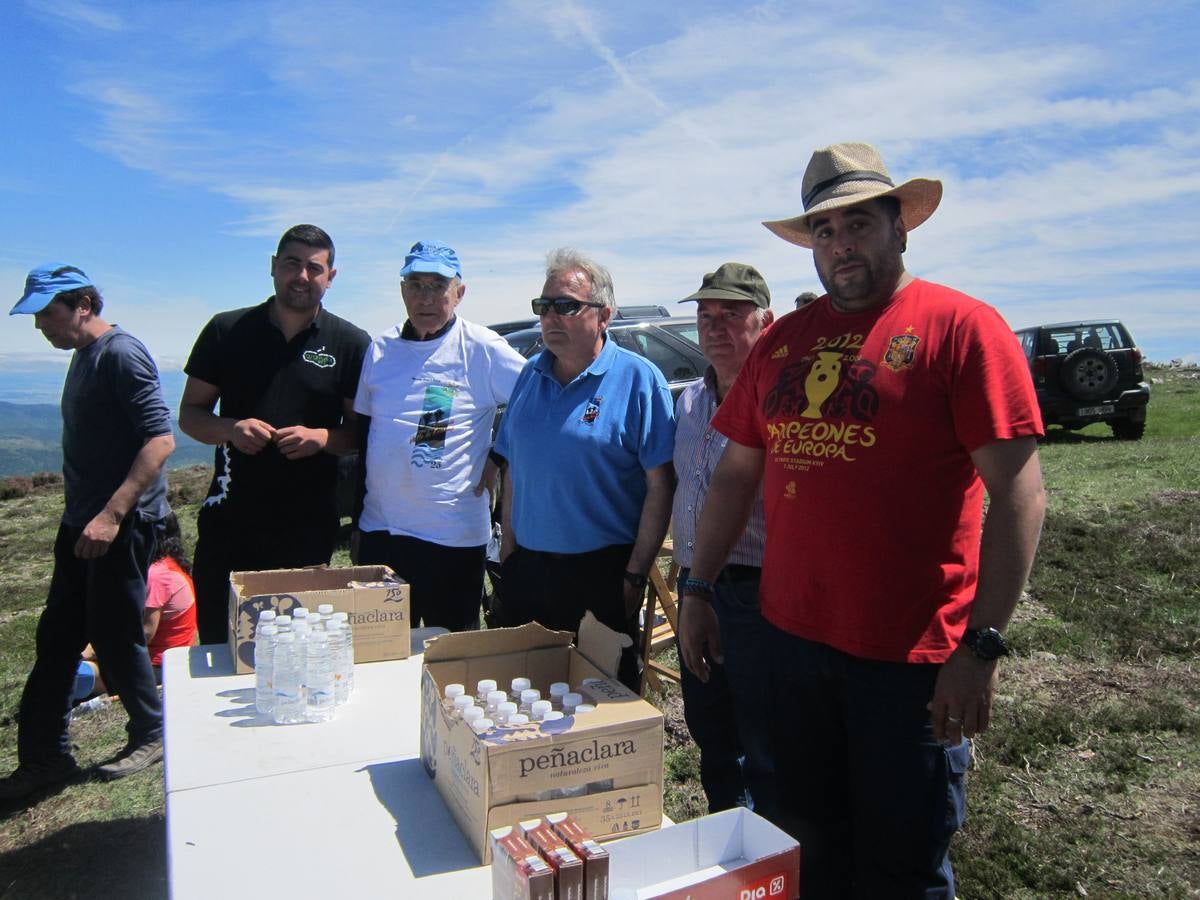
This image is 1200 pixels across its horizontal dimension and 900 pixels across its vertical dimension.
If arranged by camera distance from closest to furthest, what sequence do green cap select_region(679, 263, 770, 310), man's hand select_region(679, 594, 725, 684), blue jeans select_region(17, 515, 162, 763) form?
man's hand select_region(679, 594, 725, 684), green cap select_region(679, 263, 770, 310), blue jeans select_region(17, 515, 162, 763)

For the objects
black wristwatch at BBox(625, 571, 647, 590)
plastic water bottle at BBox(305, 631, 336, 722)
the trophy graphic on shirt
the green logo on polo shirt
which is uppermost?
the green logo on polo shirt

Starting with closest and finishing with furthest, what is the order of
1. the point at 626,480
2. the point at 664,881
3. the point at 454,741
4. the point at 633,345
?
the point at 664,881, the point at 454,741, the point at 626,480, the point at 633,345

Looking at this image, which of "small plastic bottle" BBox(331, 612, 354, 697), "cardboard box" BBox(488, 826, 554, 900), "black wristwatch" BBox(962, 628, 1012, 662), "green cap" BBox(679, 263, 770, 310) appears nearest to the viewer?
"cardboard box" BBox(488, 826, 554, 900)

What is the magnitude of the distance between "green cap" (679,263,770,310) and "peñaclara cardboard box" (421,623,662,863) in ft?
4.32

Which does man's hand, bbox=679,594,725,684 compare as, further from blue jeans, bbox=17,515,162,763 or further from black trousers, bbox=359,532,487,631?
blue jeans, bbox=17,515,162,763

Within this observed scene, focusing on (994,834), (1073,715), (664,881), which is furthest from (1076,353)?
(664,881)

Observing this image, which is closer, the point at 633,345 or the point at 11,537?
the point at 633,345

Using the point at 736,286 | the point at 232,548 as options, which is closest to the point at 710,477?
the point at 736,286

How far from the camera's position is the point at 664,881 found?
1.33 m

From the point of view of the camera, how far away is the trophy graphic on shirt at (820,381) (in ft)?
6.23

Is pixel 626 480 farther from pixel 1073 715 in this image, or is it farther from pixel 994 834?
pixel 1073 715

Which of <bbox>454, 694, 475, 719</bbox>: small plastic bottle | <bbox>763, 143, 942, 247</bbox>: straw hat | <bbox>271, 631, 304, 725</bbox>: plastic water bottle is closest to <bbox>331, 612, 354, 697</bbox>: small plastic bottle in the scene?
<bbox>271, 631, 304, 725</bbox>: plastic water bottle

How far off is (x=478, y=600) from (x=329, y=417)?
0.90 meters

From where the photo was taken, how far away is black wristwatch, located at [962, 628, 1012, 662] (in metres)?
1.66
